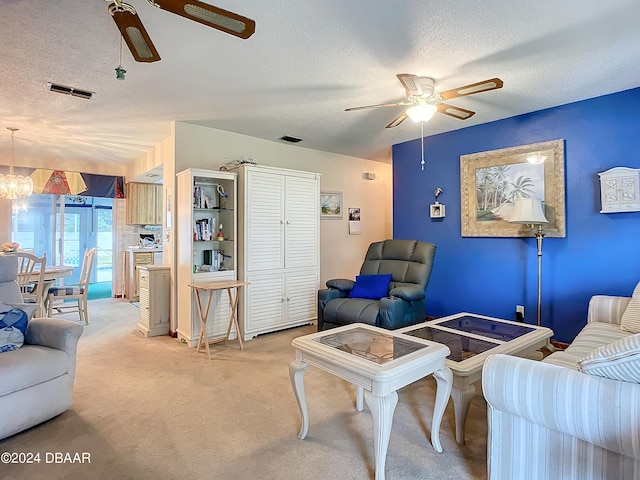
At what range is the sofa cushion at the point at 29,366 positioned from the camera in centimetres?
196

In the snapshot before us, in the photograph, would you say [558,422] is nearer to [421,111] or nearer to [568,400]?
[568,400]

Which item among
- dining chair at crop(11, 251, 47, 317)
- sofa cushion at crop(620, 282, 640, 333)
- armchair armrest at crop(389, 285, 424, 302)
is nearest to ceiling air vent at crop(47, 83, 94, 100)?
dining chair at crop(11, 251, 47, 317)

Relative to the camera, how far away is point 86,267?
15.6 feet

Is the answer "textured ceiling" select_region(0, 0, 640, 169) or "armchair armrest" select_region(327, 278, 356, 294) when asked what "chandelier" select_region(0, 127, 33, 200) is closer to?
"textured ceiling" select_region(0, 0, 640, 169)

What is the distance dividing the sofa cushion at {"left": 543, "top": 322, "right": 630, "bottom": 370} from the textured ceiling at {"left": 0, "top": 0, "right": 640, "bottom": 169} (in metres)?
1.97

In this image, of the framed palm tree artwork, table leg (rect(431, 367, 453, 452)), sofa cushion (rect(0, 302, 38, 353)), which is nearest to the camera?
table leg (rect(431, 367, 453, 452))

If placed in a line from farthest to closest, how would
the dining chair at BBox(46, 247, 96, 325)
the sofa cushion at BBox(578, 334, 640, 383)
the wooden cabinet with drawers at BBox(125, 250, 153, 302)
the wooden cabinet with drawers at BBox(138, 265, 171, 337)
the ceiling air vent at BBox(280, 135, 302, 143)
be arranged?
the wooden cabinet with drawers at BBox(125, 250, 153, 302), the ceiling air vent at BBox(280, 135, 302, 143), the dining chair at BBox(46, 247, 96, 325), the wooden cabinet with drawers at BBox(138, 265, 171, 337), the sofa cushion at BBox(578, 334, 640, 383)

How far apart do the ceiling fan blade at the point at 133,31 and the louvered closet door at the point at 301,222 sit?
8.31 ft

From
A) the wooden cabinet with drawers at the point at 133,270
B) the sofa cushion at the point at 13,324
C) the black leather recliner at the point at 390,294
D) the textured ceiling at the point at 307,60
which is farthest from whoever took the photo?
the wooden cabinet with drawers at the point at 133,270

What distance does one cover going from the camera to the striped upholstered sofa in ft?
3.75

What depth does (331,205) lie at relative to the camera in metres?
5.47

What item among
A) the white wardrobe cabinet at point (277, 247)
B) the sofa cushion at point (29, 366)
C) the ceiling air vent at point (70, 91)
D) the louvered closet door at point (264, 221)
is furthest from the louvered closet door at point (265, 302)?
the ceiling air vent at point (70, 91)

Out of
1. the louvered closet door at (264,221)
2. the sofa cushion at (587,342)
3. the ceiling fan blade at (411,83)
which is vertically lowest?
the sofa cushion at (587,342)

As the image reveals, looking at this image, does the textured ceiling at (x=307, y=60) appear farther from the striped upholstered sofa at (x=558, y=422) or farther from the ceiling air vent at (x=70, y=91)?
the striped upholstered sofa at (x=558, y=422)
